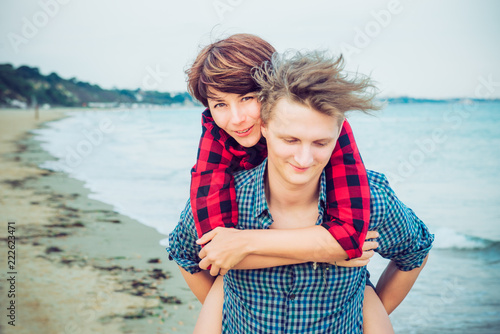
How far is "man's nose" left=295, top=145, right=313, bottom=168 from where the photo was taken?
1.64 meters

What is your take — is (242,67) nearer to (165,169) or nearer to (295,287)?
(295,287)

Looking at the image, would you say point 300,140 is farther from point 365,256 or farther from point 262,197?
point 365,256

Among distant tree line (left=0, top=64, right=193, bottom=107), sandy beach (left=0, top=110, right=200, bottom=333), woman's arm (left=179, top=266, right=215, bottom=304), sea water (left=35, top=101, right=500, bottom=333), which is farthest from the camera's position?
distant tree line (left=0, top=64, right=193, bottom=107)

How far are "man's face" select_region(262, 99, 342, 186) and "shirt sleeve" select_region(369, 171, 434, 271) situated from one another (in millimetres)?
271

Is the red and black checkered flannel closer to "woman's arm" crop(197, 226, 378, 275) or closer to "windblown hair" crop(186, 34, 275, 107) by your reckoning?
"woman's arm" crop(197, 226, 378, 275)

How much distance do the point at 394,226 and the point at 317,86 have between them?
0.68 m

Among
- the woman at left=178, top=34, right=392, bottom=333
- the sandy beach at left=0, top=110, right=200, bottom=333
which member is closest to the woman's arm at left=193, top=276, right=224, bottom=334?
the woman at left=178, top=34, right=392, bottom=333

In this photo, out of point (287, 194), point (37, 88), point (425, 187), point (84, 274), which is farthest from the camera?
point (37, 88)

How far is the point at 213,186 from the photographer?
74.8 inches

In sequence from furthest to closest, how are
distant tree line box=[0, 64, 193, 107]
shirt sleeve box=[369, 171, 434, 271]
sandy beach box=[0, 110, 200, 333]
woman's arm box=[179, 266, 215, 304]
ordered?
1. distant tree line box=[0, 64, 193, 107]
2. sandy beach box=[0, 110, 200, 333]
3. woman's arm box=[179, 266, 215, 304]
4. shirt sleeve box=[369, 171, 434, 271]

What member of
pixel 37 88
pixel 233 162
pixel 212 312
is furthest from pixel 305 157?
pixel 37 88

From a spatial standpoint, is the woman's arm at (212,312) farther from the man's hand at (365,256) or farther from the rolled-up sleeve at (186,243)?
the man's hand at (365,256)

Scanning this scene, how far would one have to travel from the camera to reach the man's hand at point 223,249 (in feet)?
5.45

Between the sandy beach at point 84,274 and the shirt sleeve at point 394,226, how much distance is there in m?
2.85
